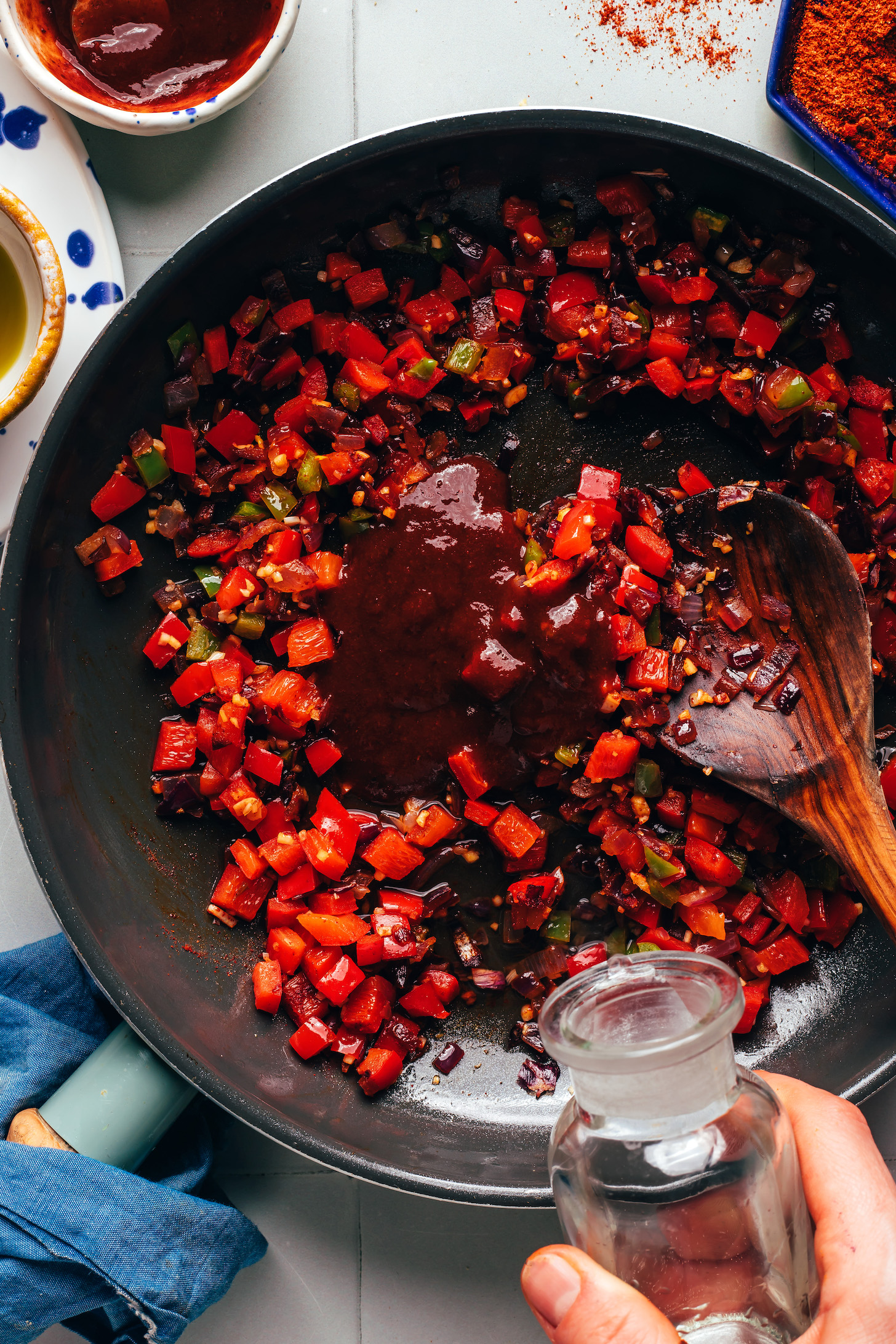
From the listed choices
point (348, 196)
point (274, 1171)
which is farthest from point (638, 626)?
point (274, 1171)

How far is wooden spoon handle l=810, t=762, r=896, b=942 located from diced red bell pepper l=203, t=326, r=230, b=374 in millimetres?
1326

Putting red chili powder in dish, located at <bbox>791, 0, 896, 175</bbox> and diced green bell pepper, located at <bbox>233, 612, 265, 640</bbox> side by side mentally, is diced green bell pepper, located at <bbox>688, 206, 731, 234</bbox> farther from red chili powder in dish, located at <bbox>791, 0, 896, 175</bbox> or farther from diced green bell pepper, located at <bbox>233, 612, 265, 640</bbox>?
diced green bell pepper, located at <bbox>233, 612, 265, 640</bbox>

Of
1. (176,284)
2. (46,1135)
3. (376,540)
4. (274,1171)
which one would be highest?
(176,284)

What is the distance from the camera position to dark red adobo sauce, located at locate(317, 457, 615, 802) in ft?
5.50

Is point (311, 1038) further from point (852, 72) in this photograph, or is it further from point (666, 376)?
point (852, 72)

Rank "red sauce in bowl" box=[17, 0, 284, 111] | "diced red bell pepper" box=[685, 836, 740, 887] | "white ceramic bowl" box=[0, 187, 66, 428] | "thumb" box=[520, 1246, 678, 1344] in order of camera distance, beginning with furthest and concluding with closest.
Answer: "diced red bell pepper" box=[685, 836, 740, 887]
"red sauce in bowl" box=[17, 0, 284, 111]
"white ceramic bowl" box=[0, 187, 66, 428]
"thumb" box=[520, 1246, 678, 1344]

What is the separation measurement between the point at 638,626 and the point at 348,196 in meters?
0.93

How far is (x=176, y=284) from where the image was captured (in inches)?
63.2

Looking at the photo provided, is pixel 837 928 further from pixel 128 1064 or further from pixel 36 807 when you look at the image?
pixel 36 807

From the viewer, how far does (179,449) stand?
5.69ft

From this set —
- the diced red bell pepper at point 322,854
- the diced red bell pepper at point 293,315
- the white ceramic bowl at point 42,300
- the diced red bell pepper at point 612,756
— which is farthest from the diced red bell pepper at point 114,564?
the diced red bell pepper at point 612,756

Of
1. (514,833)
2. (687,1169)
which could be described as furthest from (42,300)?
(687,1169)

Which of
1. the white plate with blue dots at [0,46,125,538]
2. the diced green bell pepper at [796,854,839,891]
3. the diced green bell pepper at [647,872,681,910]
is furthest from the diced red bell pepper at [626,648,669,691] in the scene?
the white plate with blue dots at [0,46,125,538]

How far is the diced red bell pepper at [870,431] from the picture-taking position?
178cm
